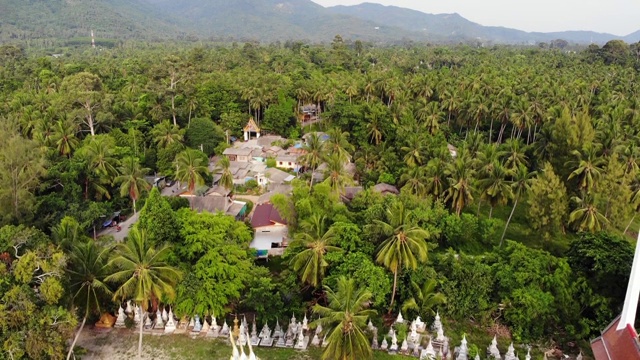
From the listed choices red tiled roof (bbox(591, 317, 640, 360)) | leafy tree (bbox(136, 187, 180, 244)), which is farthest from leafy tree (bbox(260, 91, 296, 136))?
red tiled roof (bbox(591, 317, 640, 360))

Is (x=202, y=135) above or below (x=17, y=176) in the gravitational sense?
below

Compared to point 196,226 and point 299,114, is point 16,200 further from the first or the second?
point 299,114

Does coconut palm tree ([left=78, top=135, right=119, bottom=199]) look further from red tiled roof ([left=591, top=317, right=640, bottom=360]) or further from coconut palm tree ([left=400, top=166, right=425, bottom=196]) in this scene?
red tiled roof ([left=591, top=317, right=640, bottom=360])

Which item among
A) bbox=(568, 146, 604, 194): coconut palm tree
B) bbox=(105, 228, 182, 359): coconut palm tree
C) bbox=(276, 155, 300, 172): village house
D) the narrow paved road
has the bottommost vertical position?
the narrow paved road

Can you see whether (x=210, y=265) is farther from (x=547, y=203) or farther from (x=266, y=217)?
(x=547, y=203)

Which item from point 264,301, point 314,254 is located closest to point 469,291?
point 314,254
